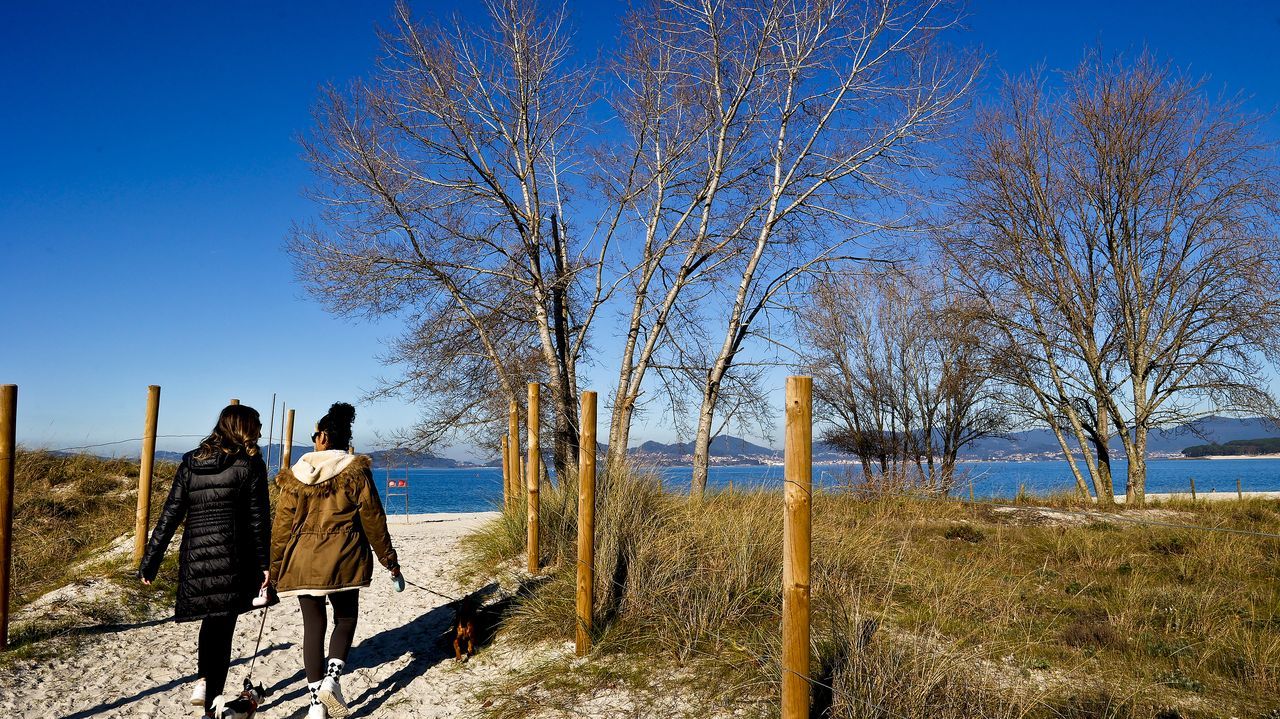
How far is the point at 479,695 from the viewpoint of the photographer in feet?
16.6

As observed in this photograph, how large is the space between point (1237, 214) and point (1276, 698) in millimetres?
17583

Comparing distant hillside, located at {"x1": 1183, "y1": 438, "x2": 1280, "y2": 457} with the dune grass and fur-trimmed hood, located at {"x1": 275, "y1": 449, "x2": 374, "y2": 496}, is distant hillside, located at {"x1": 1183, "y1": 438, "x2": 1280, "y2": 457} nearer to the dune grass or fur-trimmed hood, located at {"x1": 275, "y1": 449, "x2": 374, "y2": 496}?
the dune grass

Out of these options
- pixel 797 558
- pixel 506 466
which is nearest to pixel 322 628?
pixel 797 558

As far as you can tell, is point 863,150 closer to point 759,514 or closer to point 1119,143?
point 759,514

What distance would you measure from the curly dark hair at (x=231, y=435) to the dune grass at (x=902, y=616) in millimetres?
2347

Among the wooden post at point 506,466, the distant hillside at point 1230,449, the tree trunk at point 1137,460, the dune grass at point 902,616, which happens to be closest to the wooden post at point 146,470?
the dune grass at point 902,616

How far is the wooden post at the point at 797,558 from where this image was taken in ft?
11.0

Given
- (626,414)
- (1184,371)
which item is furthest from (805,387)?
(1184,371)

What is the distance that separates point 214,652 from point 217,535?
700 millimetres

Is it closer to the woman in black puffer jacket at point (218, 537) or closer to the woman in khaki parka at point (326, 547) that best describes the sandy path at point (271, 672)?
the woman in khaki parka at point (326, 547)

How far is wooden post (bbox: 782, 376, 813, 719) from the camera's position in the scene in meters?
3.35

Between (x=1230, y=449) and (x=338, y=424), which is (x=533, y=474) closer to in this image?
(x=338, y=424)

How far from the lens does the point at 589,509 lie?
5.59 m

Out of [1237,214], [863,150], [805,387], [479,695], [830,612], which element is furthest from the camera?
[1237,214]
